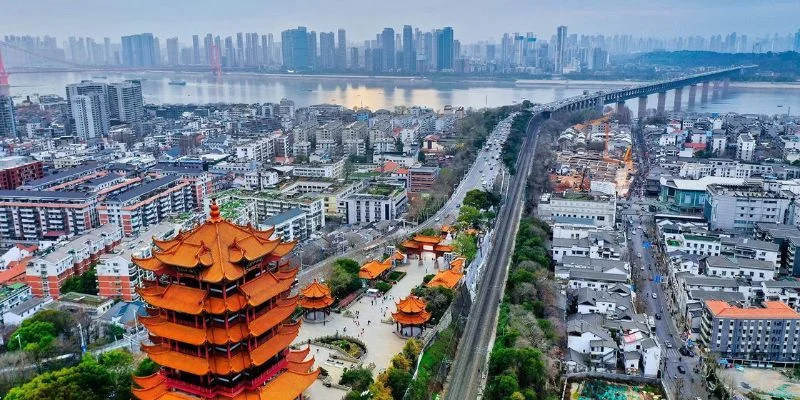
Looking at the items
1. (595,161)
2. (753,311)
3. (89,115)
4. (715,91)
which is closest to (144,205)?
(753,311)

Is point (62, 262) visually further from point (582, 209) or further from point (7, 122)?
point (7, 122)

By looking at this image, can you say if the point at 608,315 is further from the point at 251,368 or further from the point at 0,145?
the point at 0,145

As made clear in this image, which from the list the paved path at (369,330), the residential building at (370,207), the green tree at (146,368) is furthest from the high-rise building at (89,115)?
the green tree at (146,368)

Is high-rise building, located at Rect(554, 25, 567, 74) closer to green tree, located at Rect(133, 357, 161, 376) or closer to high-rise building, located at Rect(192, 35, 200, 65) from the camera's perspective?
high-rise building, located at Rect(192, 35, 200, 65)

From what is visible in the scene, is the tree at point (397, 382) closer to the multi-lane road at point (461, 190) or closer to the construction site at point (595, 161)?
the multi-lane road at point (461, 190)

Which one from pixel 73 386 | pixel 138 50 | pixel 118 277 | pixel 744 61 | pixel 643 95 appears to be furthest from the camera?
pixel 138 50

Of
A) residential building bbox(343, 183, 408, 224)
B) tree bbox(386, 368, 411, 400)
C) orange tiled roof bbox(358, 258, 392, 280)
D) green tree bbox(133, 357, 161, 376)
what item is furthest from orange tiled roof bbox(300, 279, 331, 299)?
residential building bbox(343, 183, 408, 224)
